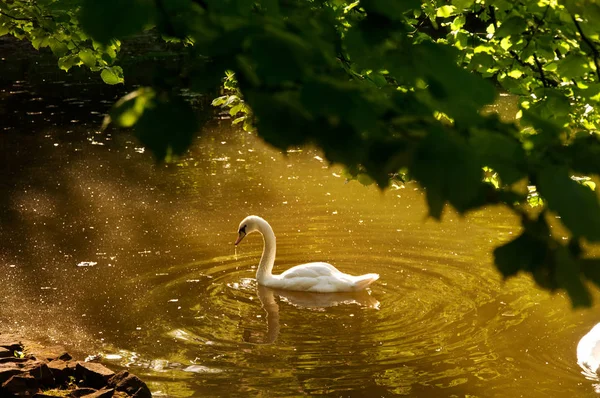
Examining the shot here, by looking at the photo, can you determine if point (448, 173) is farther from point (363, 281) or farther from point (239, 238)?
point (239, 238)

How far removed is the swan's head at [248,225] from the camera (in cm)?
1098

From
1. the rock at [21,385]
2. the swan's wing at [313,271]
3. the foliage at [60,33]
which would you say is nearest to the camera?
the foliage at [60,33]

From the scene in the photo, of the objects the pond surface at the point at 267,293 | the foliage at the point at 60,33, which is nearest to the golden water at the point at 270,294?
the pond surface at the point at 267,293

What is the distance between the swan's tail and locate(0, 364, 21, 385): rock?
4164 mm

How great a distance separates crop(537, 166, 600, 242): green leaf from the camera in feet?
4.94

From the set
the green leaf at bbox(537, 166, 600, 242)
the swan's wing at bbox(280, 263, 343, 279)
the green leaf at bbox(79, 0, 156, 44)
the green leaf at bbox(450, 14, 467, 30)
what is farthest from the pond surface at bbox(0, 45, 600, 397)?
the green leaf at bbox(79, 0, 156, 44)

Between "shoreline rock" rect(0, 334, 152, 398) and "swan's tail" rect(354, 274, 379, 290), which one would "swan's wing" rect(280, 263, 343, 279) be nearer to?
"swan's tail" rect(354, 274, 379, 290)

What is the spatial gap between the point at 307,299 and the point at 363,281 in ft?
2.46

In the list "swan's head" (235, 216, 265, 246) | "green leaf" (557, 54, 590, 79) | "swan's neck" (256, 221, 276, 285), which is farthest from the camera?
"swan's head" (235, 216, 265, 246)

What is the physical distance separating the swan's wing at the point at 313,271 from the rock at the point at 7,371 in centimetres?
417

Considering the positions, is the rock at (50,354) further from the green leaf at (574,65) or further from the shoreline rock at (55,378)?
the green leaf at (574,65)

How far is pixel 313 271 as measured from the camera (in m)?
10.1

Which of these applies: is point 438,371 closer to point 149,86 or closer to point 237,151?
point 149,86

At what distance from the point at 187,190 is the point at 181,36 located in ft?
41.4
